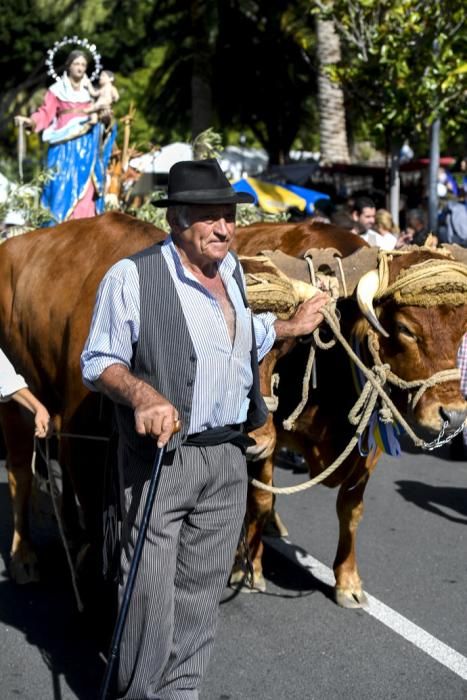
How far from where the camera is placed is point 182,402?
12.7 feet

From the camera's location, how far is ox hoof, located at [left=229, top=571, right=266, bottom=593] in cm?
598

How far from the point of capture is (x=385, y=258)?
17.5ft

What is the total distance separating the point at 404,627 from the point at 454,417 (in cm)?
130

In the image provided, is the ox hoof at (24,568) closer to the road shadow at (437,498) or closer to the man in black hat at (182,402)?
the man in black hat at (182,402)

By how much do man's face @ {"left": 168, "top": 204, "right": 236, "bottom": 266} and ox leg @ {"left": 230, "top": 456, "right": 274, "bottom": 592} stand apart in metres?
2.05

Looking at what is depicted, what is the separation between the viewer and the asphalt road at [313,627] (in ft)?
15.7

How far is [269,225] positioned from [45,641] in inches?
123

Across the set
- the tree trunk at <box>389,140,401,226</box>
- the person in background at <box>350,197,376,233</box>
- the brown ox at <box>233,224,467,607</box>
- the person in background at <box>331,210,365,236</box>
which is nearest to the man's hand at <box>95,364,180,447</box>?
the brown ox at <box>233,224,467,607</box>

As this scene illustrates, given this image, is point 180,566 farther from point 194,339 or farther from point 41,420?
point 41,420

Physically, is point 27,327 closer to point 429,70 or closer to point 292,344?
point 292,344

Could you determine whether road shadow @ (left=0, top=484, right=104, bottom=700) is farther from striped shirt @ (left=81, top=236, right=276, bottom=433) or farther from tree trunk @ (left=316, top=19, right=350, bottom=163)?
tree trunk @ (left=316, top=19, right=350, bottom=163)

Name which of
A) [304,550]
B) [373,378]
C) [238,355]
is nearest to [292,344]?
[373,378]

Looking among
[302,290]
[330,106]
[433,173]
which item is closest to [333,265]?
[302,290]

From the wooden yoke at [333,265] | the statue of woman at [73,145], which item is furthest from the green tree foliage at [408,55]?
the wooden yoke at [333,265]
